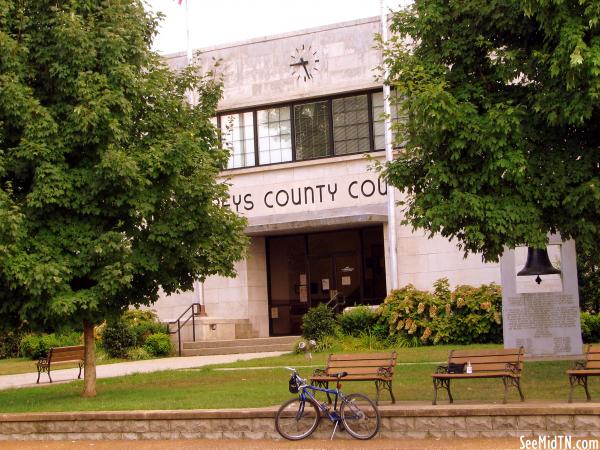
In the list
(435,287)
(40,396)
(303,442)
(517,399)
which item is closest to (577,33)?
(517,399)

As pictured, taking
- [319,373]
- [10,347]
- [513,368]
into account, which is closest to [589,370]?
[513,368]

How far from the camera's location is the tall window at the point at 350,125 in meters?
28.0

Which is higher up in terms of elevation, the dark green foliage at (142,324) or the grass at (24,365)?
the dark green foliage at (142,324)

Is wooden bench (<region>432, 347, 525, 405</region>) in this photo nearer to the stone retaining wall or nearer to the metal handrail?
the stone retaining wall

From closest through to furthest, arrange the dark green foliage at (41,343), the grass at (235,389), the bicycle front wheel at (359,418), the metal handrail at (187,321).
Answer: the bicycle front wheel at (359,418) → the grass at (235,389) → the metal handrail at (187,321) → the dark green foliage at (41,343)

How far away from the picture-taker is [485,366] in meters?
12.6

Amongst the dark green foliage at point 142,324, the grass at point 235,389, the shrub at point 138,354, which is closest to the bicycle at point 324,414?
the grass at point 235,389

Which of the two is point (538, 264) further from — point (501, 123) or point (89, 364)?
point (89, 364)

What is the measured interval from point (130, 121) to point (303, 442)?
6.49m

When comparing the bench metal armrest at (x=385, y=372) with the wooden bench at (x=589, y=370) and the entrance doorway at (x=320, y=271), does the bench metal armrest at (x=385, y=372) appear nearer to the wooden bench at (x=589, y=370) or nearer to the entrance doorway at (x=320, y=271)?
the wooden bench at (x=589, y=370)

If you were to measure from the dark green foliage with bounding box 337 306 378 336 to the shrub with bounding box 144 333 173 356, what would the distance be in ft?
17.3

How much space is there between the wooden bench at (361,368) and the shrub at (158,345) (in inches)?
551

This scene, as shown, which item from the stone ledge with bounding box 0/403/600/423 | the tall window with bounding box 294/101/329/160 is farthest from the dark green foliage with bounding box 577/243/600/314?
the stone ledge with bounding box 0/403/600/423

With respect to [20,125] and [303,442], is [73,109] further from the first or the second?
[303,442]
